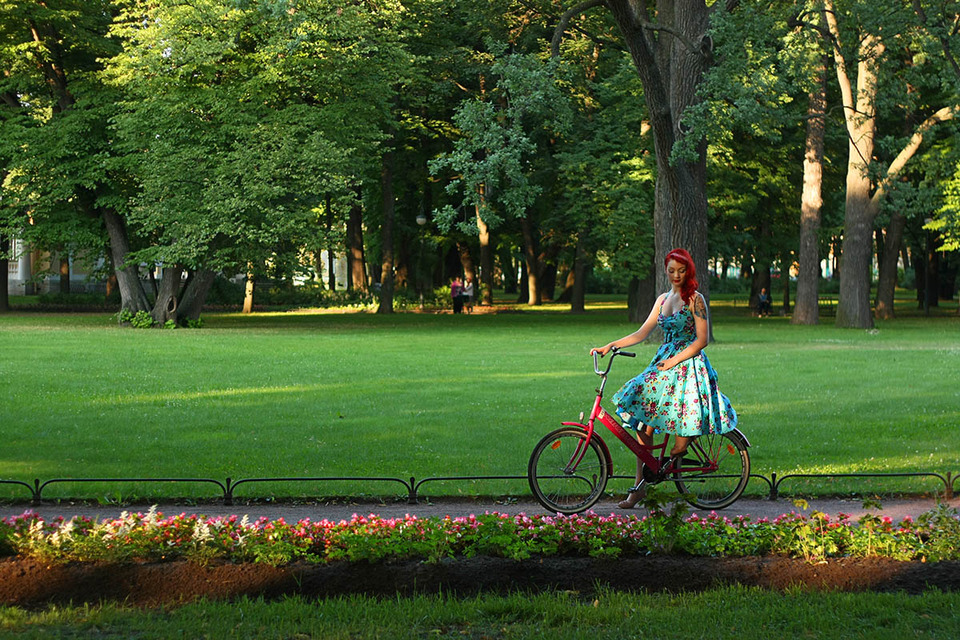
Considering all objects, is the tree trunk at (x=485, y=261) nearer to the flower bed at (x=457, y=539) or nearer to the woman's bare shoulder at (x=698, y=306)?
the woman's bare shoulder at (x=698, y=306)

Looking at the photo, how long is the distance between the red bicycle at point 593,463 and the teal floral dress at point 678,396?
188 mm

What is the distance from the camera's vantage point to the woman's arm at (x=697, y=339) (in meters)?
8.22

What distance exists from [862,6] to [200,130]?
20.1m

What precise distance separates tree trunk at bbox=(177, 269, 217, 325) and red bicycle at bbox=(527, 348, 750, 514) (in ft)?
102

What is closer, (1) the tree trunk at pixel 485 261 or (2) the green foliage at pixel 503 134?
(2) the green foliage at pixel 503 134

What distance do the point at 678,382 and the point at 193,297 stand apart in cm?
3210

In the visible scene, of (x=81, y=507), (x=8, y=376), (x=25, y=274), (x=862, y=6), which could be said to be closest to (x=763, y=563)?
(x=81, y=507)

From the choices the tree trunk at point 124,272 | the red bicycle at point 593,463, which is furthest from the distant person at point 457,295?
the red bicycle at point 593,463

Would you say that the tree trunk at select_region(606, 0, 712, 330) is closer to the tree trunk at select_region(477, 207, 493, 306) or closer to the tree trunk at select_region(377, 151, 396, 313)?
the tree trunk at select_region(477, 207, 493, 306)

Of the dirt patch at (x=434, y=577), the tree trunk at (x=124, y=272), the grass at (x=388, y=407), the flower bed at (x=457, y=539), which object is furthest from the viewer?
the tree trunk at (x=124, y=272)

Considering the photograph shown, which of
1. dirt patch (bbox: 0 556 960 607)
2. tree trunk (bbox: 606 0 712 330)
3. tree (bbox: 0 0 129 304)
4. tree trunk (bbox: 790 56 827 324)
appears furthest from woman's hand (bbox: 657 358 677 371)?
tree trunk (bbox: 790 56 827 324)

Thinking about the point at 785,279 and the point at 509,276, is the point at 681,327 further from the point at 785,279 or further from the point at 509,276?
the point at 509,276

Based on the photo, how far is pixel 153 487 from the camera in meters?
9.45

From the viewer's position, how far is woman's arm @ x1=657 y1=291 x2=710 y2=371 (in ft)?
27.0
